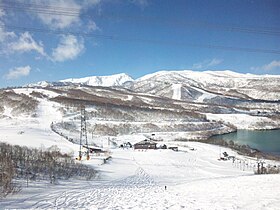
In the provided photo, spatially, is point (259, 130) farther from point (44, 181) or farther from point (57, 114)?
point (44, 181)

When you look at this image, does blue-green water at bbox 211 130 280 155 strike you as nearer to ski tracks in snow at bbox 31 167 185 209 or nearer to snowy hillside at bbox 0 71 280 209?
snowy hillside at bbox 0 71 280 209

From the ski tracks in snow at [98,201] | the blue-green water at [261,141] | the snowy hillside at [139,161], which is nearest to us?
the ski tracks in snow at [98,201]

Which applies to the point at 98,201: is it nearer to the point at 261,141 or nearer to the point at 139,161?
the point at 139,161

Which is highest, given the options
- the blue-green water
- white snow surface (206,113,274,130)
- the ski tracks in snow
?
white snow surface (206,113,274,130)

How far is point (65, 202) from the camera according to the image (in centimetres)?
952

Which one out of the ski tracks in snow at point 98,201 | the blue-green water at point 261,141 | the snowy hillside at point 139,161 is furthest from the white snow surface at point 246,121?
the ski tracks in snow at point 98,201

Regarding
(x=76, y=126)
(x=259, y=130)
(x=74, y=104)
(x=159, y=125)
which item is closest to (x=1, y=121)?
(x=76, y=126)

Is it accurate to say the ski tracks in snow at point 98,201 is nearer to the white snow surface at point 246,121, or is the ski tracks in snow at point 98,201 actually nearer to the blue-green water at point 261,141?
the blue-green water at point 261,141

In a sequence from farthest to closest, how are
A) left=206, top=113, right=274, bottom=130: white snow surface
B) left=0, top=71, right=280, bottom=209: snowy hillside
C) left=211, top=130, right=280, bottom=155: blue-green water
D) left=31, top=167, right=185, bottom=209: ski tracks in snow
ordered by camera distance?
1. left=206, top=113, right=274, bottom=130: white snow surface
2. left=211, top=130, right=280, bottom=155: blue-green water
3. left=0, top=71, right=280, bottom=209: snowy hillside
4. left=31, top=167, right=185, bottom=209: ski tracks in snow

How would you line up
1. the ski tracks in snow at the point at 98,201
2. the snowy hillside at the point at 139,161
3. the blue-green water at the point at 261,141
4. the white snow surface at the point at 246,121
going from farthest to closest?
the white snow surface at the point at 246,121
the blue-green water at the point at 261,141
the snowy hillside at the point at 139,161
the ski tracks in snow at the point at 98,201

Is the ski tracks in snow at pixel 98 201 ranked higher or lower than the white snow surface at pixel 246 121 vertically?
lower

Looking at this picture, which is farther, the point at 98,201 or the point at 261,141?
the point at 261,141

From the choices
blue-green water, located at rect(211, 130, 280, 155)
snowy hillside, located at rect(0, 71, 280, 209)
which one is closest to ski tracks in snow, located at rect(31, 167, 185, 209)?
snowy hillside, located at rect(0, 71, 280, 209)

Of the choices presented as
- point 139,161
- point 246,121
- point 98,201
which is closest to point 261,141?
point 246,121
